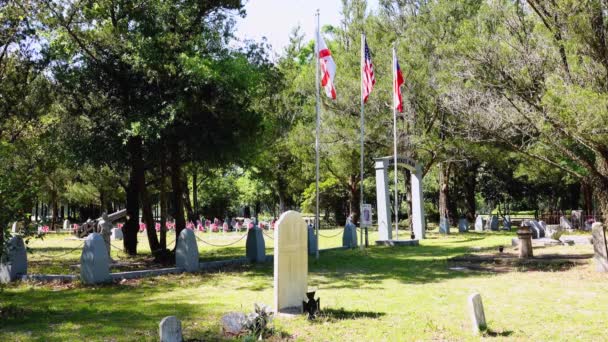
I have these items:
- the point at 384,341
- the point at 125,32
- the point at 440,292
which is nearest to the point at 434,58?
the point at 125,32

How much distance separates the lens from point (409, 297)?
9836 millimetres

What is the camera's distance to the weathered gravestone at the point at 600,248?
12.4 metres

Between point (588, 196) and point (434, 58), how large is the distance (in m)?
15.8

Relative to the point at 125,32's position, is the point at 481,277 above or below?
below

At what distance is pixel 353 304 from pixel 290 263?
5.06 feet

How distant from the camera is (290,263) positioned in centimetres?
841

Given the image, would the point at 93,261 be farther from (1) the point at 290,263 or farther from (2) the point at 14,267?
(1) the point at 290,263

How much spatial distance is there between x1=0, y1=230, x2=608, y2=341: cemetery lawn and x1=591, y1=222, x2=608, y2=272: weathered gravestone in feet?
1.08

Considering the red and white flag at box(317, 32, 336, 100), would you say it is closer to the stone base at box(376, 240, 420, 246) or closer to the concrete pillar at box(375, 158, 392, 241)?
the concrete pillar at box(375, 158, 392, 241)

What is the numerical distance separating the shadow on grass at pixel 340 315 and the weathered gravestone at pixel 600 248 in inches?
279

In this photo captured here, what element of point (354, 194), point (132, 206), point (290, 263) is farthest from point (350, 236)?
point (354, 194)

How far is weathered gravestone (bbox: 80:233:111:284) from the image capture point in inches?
459

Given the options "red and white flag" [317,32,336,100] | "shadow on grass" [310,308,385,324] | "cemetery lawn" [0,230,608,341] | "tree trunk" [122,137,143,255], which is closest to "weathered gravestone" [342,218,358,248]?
"cemetery lawn" [0,230,608,341]

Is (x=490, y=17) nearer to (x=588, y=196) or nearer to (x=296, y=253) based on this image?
(x=296, y=253)
